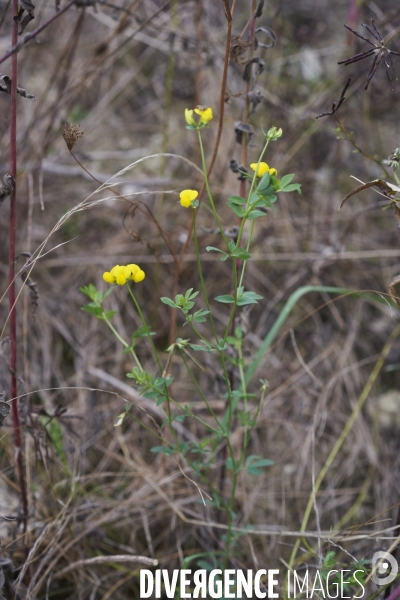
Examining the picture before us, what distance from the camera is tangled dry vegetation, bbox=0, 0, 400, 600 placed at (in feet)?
4.96

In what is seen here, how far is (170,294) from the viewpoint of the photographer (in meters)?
2.19

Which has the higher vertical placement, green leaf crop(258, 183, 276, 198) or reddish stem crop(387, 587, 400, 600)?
green leaf crop(258, 183, 276, 198)

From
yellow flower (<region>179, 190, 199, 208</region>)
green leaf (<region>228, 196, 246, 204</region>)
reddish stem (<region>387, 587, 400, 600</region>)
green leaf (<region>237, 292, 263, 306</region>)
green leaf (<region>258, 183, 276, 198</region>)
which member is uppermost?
green leaf (<region>228, 196, 246, 204</region>)

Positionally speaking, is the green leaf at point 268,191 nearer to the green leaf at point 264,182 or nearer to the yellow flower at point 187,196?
the green leaf at point 264,182

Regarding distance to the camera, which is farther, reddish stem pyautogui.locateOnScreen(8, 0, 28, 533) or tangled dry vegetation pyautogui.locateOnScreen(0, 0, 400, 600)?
tangled dry vegetation pyautogui.locateOnScreen(0, 0, 400, 600)

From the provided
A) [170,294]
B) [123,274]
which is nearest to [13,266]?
[123,274]

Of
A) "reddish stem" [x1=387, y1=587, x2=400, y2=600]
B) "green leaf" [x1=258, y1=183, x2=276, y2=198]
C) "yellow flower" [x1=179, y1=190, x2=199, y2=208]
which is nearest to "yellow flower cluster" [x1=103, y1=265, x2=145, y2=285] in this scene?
"yellow flower" [x1=179, y1=190, x2=199, y2=208]

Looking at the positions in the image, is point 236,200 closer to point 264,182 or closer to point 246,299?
point 264,182

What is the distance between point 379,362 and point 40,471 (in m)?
1.29

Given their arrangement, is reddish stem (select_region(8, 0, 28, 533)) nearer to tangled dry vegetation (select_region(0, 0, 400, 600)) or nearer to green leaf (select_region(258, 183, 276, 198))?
tangled dry vegetation (select_region(0, 0, 400, 600))

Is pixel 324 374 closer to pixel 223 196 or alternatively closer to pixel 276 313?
pixel 276 313

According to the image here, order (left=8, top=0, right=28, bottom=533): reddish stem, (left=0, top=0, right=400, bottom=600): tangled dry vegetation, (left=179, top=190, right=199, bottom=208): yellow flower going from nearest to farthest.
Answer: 1. (left=179, top=190, right=199, bottom=208): yellow flower
2. (left=8, top=0, right=28, bottom=533): reddish stem
3. (left=0, top=0, right=400, bottom=600): tangled dry vegetation

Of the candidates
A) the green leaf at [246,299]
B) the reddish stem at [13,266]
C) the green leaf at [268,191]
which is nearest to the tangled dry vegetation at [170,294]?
the reddish stem at [13,266]

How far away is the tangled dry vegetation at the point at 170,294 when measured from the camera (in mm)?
1511
